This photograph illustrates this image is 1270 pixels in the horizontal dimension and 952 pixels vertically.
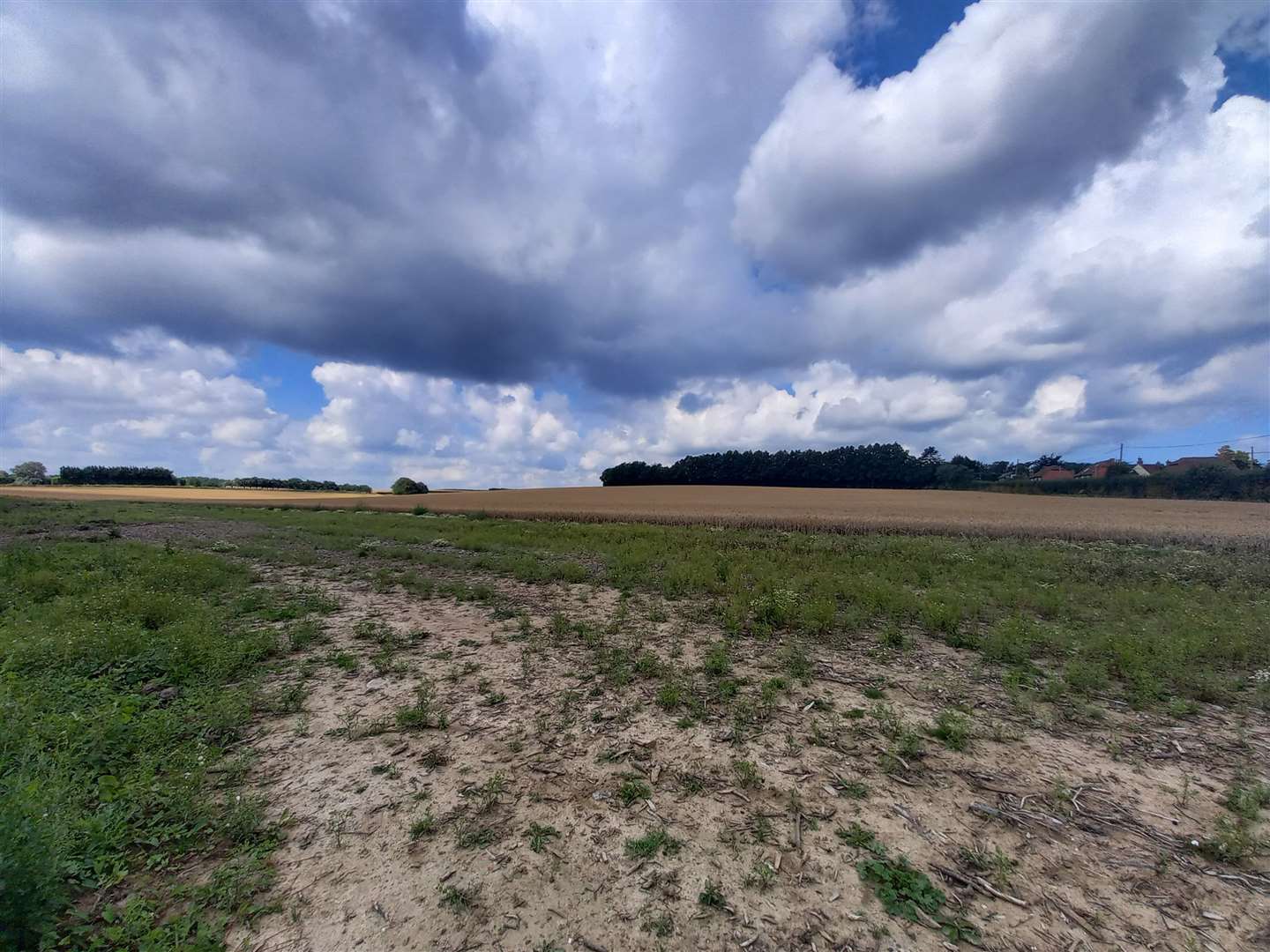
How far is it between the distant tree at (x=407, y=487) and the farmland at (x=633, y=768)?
209 ft

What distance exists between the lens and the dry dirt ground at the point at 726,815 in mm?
3271

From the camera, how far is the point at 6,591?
32.5ft

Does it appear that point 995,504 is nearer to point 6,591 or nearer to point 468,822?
point 468,822

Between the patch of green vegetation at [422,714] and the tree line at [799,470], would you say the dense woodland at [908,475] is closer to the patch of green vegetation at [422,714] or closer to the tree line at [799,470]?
the tree line at [799,470]

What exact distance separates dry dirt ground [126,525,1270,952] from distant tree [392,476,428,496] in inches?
2782

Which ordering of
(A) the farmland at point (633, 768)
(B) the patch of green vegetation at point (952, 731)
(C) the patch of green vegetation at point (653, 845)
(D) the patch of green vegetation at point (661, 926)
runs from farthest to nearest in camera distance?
1. (B) the patch of green vegetation at point (952, 731)
2. (C) the patch of green vegetation at point (653, 845)
3. (A) the farmland at point (633, 768)
4. (D) the patch of green vegetation at point (661, 926)

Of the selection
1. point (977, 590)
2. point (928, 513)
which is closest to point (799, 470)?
point (928, 513)

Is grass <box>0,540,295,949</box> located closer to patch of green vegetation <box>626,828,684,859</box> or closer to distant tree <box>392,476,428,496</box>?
patch of green vegetation <box>626,828,684,859</box>

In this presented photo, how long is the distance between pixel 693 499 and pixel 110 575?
37567 mm

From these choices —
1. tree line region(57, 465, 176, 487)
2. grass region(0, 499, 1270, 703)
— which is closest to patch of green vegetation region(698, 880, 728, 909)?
grass region(0, 499, 1270, 703)

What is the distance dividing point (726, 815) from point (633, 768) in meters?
1.06

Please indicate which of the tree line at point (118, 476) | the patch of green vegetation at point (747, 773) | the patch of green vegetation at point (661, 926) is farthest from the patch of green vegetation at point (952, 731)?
the tree line at point (118, 476)

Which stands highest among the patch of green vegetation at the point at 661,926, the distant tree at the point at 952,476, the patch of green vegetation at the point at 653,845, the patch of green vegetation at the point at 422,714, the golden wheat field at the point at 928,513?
the distant tree at the point at 952,476

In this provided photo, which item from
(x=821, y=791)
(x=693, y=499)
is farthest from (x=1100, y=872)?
(x=693, y=499)
